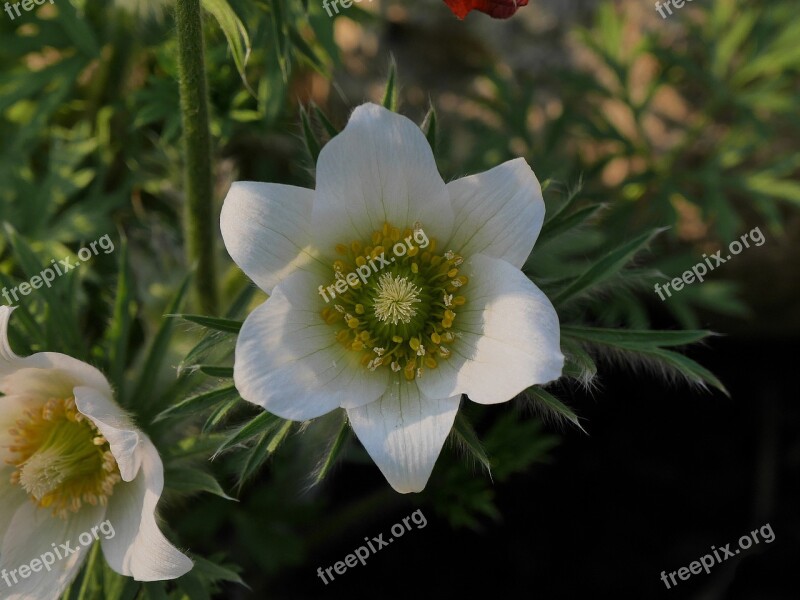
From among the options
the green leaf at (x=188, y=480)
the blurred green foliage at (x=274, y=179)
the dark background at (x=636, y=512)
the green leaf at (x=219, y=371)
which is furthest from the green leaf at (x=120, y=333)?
the dark background at (x=636, y=512)

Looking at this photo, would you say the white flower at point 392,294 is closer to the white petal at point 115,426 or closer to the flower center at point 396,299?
the flower center at point 396,299

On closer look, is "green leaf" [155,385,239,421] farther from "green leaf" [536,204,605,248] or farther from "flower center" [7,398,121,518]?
"green leaf" [536,204,605,248]

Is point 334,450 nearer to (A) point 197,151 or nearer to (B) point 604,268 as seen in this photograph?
(B) point 604,268

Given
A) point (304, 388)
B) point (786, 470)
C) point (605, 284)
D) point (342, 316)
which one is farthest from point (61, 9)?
point (786, 470)

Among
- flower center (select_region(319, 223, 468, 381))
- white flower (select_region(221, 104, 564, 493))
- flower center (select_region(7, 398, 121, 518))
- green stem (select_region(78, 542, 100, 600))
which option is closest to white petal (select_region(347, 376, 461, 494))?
white flower (select_region(221, 104, 564, 493))

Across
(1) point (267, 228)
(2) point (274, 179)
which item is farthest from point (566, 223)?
(2) point (274, 179)

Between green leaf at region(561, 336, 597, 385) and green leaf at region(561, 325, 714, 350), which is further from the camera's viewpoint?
green leaf at region(561, 325, 714, 350)
